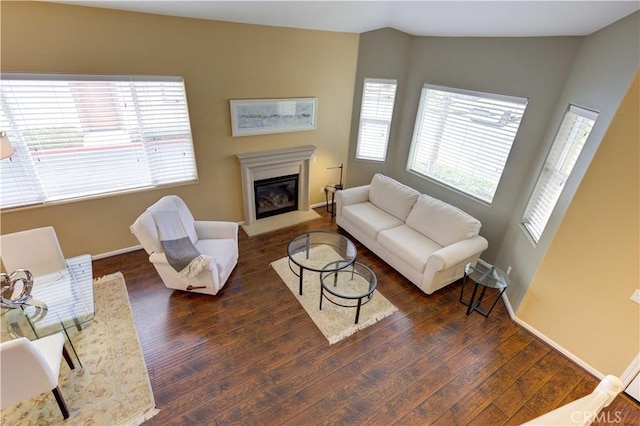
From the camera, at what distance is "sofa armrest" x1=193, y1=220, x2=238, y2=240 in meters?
3.68

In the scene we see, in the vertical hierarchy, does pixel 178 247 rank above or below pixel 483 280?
above

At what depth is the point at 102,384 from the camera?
2.48 meters

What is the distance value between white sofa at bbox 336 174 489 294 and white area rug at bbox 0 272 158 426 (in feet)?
9.42

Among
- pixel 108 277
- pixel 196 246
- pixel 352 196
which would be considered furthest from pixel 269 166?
pixel 108 277

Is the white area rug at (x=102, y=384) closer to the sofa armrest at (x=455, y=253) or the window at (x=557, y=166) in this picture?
the sofa armrest at (x=455, y=253)

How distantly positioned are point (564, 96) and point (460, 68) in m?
1.31

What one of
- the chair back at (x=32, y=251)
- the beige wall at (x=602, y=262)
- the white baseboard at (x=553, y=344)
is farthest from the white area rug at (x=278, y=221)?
the beige wall at (x=602, y=262)

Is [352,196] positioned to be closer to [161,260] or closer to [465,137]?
[465,137]

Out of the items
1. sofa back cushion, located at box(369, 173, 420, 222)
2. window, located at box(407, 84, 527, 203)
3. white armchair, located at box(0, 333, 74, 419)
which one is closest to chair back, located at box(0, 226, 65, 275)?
white armchair, located at box(0, 333, 74, 419)

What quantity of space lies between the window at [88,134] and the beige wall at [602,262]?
13.9 ft

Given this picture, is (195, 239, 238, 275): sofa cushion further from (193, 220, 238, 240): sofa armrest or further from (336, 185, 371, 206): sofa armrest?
(336, 185, 371, 206): sofa armrest

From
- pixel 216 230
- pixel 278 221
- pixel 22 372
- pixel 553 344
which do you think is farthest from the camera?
pixel 278 221

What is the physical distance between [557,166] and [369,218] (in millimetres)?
2184

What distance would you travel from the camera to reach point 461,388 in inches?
102
